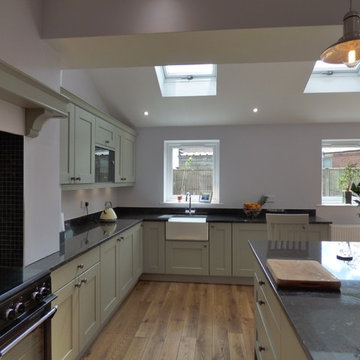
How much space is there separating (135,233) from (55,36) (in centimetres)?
222

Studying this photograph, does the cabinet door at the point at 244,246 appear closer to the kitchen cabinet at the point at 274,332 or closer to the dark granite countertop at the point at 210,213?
the dark granite countertop at the point at 210,213

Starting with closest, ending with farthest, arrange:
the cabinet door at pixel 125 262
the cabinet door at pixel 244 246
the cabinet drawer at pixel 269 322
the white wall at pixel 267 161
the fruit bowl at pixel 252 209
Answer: the cabinet drawer at pixel 269 322 → the cabinet door at pixel 125 262 → the cabinet door at pixel 244 246 → the fruit bowl at pixel 252 209 → the white wall at pixel 267 161

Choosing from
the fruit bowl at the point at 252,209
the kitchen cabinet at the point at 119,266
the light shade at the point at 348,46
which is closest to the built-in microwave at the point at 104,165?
the kitchen cabinet at the point at 119,266

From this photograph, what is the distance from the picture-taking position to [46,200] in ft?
6.02

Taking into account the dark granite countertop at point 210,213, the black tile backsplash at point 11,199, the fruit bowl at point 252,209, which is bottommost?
the dark granite countertop at point 210,213

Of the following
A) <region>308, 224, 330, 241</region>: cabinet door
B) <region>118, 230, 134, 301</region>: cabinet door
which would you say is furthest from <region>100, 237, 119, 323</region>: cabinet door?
<region>308, 224, 330, 241</region>: cabinet door

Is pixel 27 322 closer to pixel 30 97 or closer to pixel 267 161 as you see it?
pixel 30 97

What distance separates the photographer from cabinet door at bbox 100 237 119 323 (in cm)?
234

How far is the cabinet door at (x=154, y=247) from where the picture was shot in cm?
362

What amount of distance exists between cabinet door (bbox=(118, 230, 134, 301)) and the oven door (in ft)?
4.15

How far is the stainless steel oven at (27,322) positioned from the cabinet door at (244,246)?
7.97 feet

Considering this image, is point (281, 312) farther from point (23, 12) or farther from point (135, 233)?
point (135, 233)

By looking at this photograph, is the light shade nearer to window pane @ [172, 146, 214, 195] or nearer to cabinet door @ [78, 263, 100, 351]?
cabinet door @ [78, 263, 100, 351]

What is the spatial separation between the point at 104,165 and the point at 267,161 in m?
2.33
